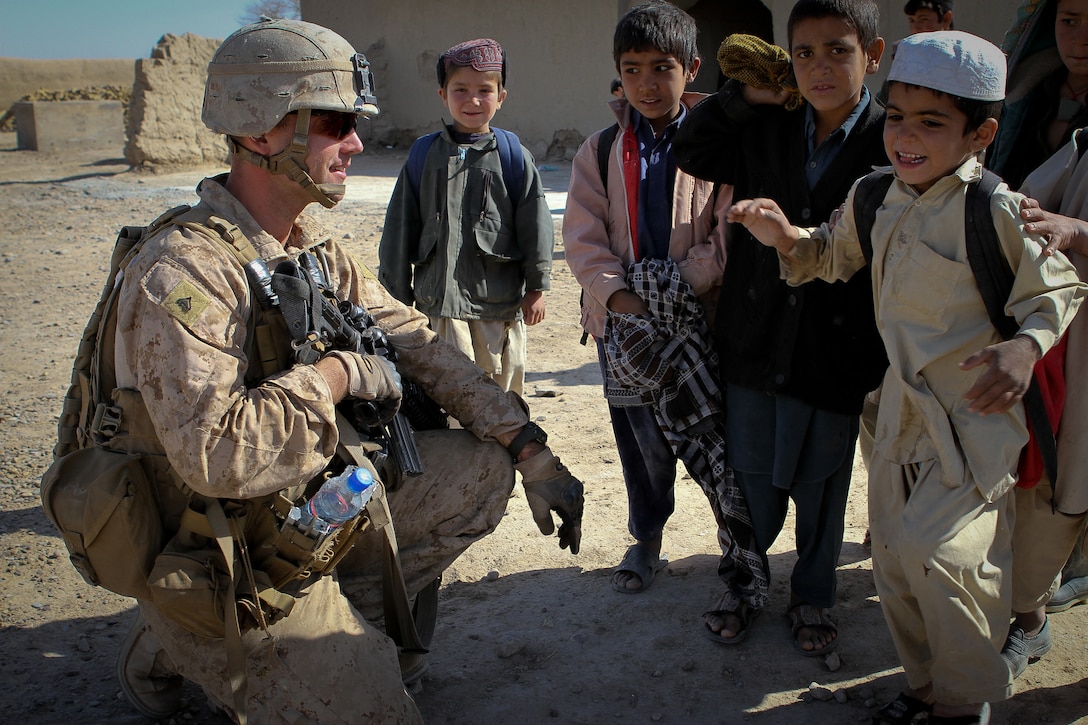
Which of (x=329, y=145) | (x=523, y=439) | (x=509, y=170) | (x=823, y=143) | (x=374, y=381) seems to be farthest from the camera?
(x=509, y=170)

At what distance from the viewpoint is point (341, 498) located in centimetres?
242

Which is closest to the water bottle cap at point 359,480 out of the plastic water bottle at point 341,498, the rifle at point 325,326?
the plastic water bottle at point 341,498

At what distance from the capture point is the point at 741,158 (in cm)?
300

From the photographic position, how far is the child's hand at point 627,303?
3092 millimetres

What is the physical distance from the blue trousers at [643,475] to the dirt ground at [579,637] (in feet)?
0.75

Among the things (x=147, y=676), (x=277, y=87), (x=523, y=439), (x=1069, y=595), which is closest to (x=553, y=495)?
(x=523, y=439)

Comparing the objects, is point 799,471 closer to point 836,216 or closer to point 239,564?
point 836,216

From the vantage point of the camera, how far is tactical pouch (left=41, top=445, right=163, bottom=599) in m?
2.30

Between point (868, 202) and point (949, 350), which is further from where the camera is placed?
point (868, 202)

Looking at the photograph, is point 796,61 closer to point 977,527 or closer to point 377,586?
point 977,527

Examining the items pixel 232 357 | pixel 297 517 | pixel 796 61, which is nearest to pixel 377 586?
pixel 297 517

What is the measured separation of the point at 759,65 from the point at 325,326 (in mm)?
1499

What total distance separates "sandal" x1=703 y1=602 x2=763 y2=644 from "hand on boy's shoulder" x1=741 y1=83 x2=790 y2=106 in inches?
62.6

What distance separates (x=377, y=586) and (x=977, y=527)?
1.68m
